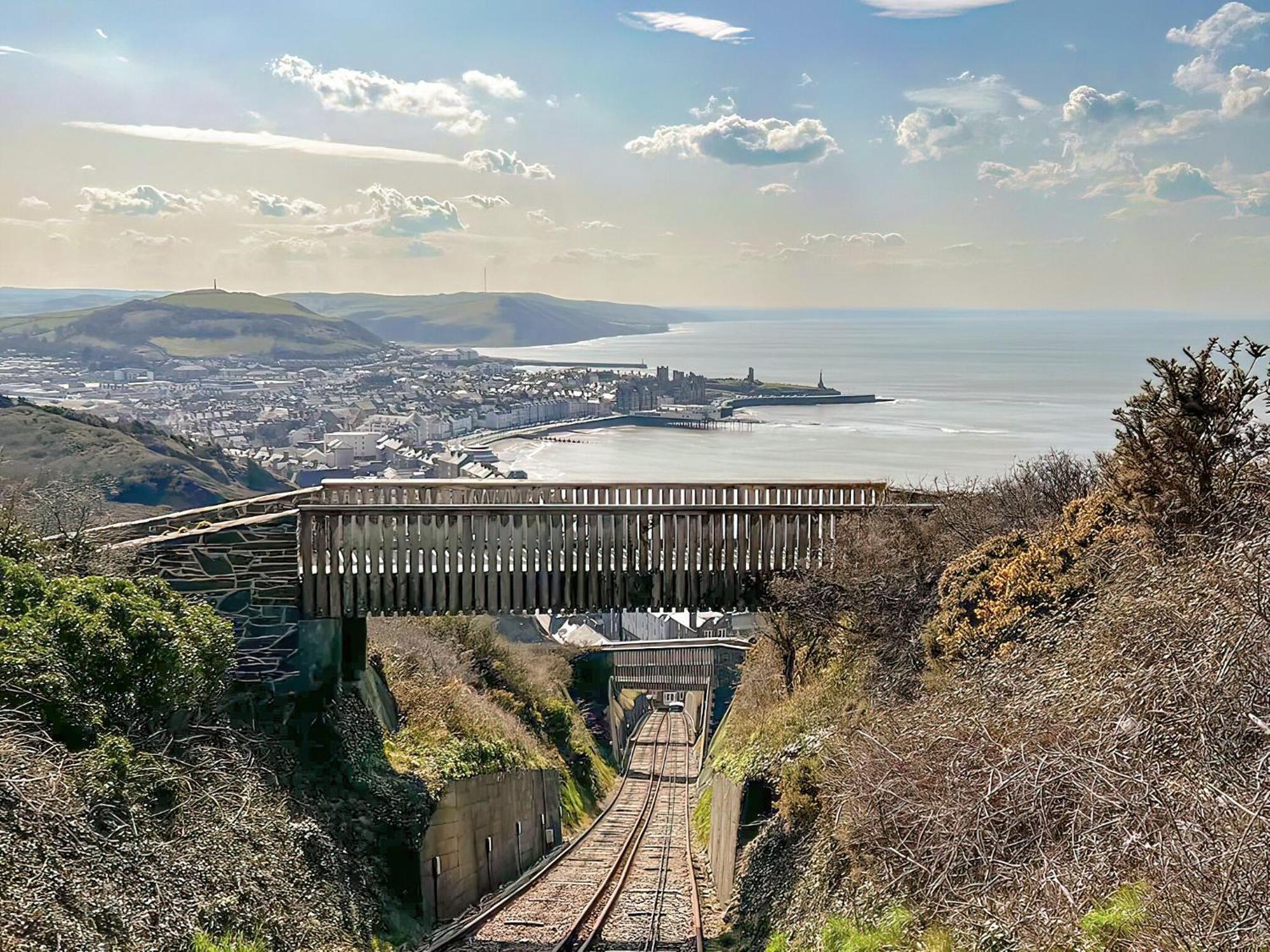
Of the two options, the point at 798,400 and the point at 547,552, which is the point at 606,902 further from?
the point at 798,400

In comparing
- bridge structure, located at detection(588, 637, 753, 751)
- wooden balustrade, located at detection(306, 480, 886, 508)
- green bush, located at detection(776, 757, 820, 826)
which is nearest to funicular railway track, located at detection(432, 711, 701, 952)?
green bush, located at detection(776, 757, 820, 826)

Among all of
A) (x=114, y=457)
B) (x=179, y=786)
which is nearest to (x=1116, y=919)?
(x=179, y=786)

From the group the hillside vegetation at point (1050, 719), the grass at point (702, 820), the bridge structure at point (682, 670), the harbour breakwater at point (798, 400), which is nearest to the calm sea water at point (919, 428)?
the harbour breakwater at point (798, 400)

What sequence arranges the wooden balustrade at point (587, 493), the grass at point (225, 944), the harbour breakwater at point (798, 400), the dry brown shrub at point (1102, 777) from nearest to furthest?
1. the dry brown shrub at point (1102, 777)
2. the grass at point (225, 944)
3. the wooden balustrade at point (587, 493)
4. the harbour breakwater at point (798, 400)

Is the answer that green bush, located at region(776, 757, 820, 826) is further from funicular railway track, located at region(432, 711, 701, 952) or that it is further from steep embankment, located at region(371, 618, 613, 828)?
steep embankment, located at region(371, 618, 613, 828)

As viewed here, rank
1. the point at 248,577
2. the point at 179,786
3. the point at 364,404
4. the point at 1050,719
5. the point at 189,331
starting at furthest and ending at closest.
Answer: the point at 189,331
the point at 364,404
the point at 248,577
the point at 179,786
the point at 1050,719

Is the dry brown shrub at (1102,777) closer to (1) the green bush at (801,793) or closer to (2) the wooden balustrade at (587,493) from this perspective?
(1) the green bush at (801,793)

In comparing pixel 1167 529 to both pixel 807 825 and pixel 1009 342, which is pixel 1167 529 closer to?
pixel 807 825
